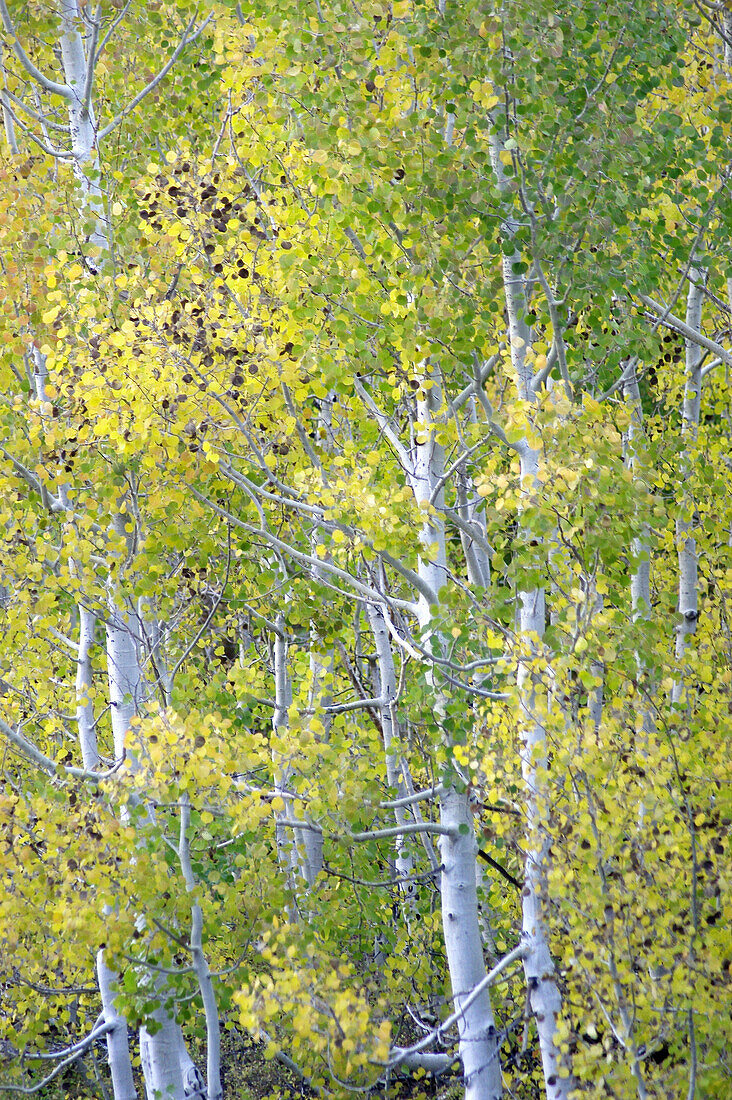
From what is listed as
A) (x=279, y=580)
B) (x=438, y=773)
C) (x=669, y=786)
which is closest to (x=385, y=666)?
(x=279, y=580)

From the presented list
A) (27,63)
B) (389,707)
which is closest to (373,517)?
(389,707)

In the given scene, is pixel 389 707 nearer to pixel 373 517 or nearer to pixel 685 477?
pixel 373 517

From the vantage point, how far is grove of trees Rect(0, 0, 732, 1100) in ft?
15.8

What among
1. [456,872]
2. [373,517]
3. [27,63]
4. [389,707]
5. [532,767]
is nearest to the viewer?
[532,767]

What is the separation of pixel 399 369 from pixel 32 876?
3.55 m

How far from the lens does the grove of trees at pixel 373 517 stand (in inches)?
189

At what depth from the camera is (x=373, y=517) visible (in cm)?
521

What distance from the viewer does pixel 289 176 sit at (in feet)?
19.4

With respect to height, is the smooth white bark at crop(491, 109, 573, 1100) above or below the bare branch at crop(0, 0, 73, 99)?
below

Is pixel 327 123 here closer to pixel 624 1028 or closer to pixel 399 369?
pixel 399 369

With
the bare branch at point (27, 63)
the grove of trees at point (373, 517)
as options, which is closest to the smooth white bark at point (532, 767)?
the grove of trees at point (373, 517)

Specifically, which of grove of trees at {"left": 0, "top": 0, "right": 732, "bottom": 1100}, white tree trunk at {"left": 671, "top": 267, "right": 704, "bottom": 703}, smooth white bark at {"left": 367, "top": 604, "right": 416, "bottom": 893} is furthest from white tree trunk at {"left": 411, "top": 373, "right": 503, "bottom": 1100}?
white tree trunk at {"left": 671, "top": 267, "right": 704, "bottom": 703}

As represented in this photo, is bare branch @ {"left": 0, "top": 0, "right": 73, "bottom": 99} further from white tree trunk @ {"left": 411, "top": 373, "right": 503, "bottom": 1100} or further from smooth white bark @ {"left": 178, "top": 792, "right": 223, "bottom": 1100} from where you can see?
smooth white bark @ {"left": 178, "top": 792, "right": 223, "bottom": 1100}

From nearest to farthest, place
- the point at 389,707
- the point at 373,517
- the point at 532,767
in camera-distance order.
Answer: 1. the point at 532,767
2. the point at 373,517
3. the point at 389,707
